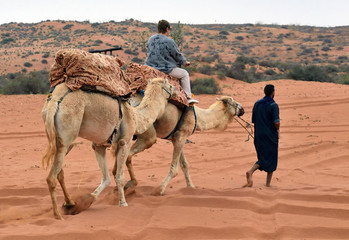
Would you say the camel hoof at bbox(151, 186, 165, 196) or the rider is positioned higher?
the rider

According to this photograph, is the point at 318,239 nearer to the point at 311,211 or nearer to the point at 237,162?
the point at 311,211

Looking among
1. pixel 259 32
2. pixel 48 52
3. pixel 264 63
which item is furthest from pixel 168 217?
pixel 259 32

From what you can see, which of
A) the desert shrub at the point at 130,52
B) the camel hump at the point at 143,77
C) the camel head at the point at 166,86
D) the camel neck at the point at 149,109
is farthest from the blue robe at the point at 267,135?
the desert shrub at the point at 130,52

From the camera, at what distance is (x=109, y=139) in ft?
20.6

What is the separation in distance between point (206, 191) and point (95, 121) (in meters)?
2.55

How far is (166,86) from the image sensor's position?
287 inches

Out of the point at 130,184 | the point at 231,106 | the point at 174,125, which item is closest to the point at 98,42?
the point at 231,106

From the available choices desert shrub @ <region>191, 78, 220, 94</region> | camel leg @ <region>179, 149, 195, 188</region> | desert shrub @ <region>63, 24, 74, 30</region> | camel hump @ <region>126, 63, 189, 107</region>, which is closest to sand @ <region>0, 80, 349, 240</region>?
camel leg @ <region>179, 149, 195, 188</region>

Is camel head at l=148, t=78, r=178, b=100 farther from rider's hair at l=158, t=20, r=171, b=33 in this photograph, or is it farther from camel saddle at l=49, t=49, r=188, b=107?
rider's hair at l=158, t=20, r=171, b=33

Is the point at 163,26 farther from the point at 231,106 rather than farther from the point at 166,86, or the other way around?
the point at 231,106

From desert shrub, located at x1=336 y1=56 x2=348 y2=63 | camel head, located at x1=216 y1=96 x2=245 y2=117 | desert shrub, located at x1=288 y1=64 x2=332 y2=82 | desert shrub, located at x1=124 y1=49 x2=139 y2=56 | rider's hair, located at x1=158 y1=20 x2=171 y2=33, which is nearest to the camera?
rider's hair, located at x1=158 y1=20 x2=171 y2=33

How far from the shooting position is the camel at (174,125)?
7492mm

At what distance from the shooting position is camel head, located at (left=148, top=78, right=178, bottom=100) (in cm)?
721

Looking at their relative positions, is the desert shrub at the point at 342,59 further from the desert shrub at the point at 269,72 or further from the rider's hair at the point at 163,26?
the rider's hair at the point at 163,26
